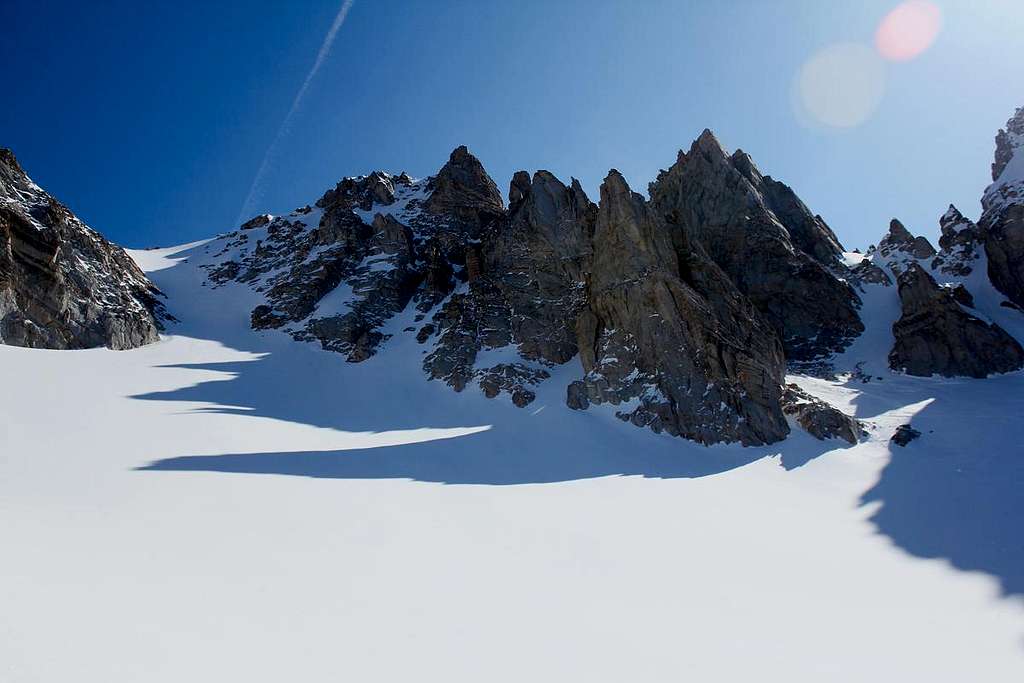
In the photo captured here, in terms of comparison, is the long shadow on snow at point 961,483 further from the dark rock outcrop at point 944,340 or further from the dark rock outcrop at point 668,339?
the dark rock outcrop at point 668,339

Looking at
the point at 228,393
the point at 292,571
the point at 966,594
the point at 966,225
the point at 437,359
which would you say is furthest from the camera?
the point at 966,225

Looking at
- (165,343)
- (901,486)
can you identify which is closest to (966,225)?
(901,486)

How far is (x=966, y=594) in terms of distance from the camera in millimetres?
9141

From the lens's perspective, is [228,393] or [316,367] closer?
[228,393]

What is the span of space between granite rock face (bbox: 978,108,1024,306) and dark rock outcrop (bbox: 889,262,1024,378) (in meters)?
10.8

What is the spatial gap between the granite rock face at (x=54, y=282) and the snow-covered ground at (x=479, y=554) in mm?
12670

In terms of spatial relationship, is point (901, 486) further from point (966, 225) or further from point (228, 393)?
point (966, 225)

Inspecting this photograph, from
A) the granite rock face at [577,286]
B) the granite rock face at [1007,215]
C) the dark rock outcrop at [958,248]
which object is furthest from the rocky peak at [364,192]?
the granite rock face at [1007,215]

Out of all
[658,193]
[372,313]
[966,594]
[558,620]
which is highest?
[658,193]

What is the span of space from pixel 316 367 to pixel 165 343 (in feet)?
45.3

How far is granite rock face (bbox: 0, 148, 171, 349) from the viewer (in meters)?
32.6

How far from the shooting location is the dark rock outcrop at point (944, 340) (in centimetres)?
3819

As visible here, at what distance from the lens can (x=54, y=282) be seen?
35.7 meters

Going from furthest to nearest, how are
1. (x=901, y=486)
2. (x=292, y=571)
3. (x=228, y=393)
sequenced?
(x=228, y=393), (x=901, y=486), (x=292, y=571)
